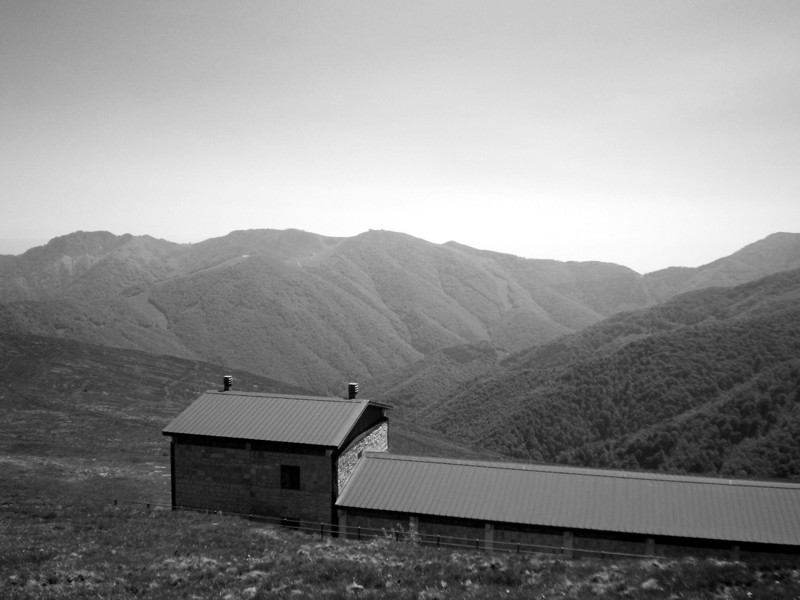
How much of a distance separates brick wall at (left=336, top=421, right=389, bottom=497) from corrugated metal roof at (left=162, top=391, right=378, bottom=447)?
116 centimetres

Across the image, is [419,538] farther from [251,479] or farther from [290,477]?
[251,479]

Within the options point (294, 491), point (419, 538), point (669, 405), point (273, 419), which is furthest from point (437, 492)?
point (669, 405)

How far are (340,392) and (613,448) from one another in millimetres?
97721

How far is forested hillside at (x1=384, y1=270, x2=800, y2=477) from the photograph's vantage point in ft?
242

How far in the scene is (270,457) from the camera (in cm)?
2741

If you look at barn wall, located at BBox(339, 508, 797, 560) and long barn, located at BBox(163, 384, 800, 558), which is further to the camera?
long barn, located at BBox(163, 384, 800, 558)

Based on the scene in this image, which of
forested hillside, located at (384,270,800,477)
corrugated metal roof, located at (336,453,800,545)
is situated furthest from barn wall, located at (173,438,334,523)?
forested hillside, located at (384,270,800,477)

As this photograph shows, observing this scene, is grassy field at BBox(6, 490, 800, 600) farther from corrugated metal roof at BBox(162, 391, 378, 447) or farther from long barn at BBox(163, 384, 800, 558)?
corrugated metal roof at BBox(162, 391, 378, 447)

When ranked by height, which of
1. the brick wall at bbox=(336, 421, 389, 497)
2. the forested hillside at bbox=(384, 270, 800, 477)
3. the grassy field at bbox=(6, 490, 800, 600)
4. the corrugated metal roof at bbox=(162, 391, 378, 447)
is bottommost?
the forested hillside at bbox=(384, 270, 800, 477)

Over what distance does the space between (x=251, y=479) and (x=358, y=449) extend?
17.6 ft

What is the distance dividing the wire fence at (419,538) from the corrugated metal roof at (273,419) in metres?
3.75

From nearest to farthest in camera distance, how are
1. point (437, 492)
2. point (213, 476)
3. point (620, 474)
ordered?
point (437, 492)
point (620, 474)
point (213, 476)


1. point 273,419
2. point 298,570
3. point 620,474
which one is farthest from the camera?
point 273,419

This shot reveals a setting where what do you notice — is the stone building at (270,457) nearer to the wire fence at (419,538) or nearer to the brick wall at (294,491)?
the brick wall at (294,491)
